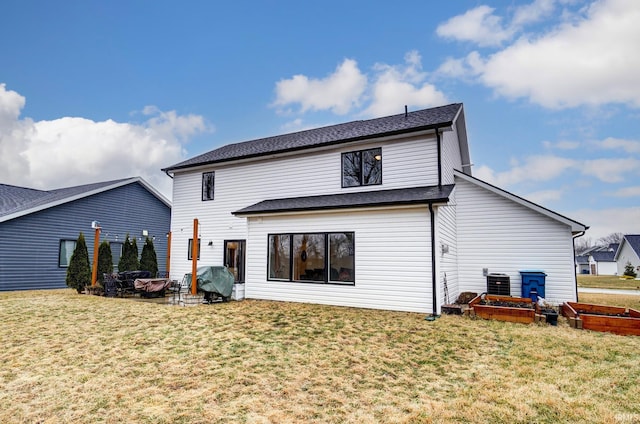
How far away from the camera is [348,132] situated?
39.2 feet

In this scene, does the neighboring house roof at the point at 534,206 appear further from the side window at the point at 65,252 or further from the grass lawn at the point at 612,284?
the side window at the point at 65,252

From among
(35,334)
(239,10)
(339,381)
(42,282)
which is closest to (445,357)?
(339,381)

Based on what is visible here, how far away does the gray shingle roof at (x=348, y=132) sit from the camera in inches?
401

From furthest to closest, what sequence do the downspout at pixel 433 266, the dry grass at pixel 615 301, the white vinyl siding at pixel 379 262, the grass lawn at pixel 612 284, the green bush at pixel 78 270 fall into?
the grass lawn at pixel 612 284 < the green bush at pixel 78 270 < the dry grass at pixel 615 301 < the white vinyl siding at pixel 379 262 < the downspout at pixel 433 266

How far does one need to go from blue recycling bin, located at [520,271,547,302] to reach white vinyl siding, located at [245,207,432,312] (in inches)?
149

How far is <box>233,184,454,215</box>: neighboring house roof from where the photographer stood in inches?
340

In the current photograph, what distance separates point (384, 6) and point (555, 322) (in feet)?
42.1

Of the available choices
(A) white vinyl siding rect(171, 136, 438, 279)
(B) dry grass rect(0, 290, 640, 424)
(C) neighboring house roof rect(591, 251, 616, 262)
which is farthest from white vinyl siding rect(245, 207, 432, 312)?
(C) neighboring house roof rect(591, 251, 616, 262)

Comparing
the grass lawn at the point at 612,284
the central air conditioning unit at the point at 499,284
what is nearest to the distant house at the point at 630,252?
the grass lawn at the point at 612,284

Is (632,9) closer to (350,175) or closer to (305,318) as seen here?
(350,175)

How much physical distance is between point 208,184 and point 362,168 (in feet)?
22.6

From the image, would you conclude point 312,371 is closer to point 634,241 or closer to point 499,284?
point 499,284

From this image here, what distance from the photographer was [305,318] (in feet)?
25.8

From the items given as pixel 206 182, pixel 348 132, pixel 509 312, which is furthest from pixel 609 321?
pixel 206 182
